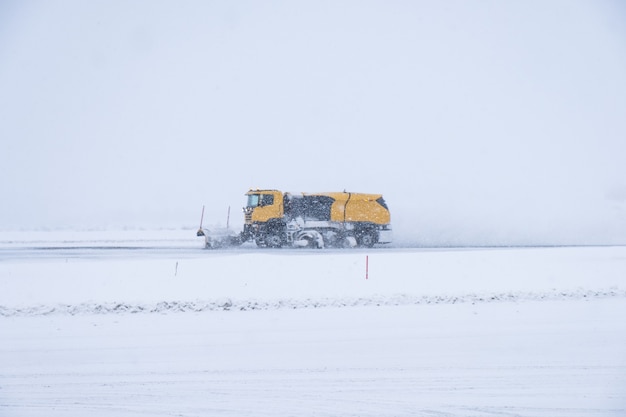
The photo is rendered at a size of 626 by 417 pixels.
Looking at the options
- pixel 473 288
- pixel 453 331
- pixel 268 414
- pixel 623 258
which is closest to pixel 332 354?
pixel 268 414

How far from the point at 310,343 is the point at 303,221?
48.8ft

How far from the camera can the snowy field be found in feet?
16.8

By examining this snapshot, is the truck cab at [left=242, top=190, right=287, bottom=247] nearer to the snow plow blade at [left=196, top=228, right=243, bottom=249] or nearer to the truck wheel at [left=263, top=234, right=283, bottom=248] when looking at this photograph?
the truck wheel at [left=263, top=234, right=283, bottom=248]

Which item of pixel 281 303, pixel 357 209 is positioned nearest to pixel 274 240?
pixel 357 209

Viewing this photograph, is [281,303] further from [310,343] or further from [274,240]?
[274,240]

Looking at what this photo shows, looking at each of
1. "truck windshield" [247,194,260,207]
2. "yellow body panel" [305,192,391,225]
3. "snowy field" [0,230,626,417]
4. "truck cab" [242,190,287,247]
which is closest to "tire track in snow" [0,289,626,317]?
"snowy field" [0,230,626,417]

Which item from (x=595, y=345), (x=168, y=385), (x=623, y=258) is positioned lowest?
(x=168, y=385)

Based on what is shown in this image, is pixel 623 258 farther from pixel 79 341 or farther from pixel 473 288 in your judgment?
pixel 79 341

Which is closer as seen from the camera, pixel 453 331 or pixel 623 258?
pixel 453 331

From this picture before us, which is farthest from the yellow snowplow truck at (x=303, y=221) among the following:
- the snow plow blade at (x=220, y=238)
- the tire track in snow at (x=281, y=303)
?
the tire track in snow at (x=281, y=303)

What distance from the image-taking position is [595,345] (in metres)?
6.96

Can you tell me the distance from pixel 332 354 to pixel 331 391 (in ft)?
4.22

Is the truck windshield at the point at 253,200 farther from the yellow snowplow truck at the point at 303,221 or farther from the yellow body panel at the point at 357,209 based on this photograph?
the yellow body panel at the point at 357,209

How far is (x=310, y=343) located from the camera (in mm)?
7168
